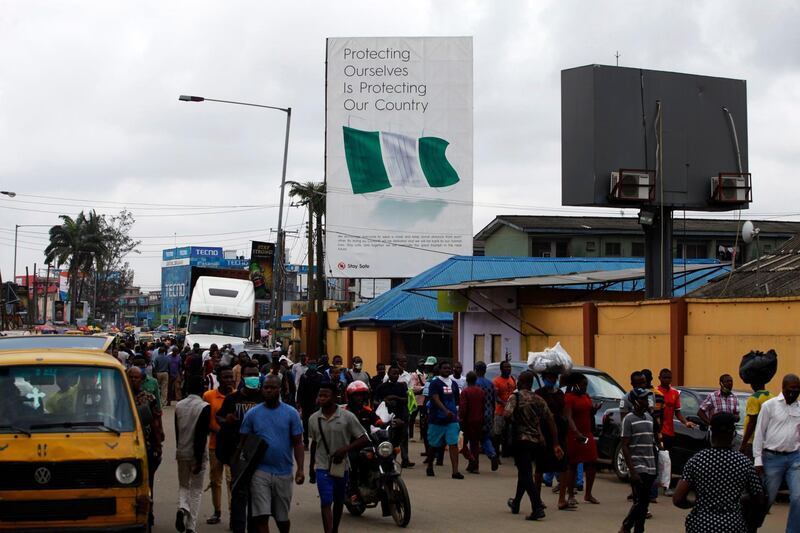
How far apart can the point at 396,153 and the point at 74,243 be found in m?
49.6

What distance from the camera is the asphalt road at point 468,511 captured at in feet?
42.1

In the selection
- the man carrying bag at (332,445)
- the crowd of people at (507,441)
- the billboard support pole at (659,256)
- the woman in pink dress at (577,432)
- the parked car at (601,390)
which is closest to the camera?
the crowd of people at (507,441)

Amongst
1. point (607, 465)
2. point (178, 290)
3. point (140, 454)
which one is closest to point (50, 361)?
point (140, 454)

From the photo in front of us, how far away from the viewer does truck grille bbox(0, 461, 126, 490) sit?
9.15 metres

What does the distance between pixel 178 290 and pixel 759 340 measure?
6000 inches

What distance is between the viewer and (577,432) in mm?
14367

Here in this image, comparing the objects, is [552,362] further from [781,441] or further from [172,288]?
[172,288]

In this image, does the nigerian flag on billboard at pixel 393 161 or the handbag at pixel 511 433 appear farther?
the nigerian flag on billboard at pixel 393 161

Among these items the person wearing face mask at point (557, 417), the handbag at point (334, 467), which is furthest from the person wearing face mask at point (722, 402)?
the handbag at point (334, 467)

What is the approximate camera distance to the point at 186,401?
11859 millimetres

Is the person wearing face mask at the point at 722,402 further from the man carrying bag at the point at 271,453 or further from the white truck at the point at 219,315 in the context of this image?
the white truck at the point at 219,315

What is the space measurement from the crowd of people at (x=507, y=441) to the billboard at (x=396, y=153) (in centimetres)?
2964

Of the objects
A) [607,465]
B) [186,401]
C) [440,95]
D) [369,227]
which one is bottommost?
[607,465]

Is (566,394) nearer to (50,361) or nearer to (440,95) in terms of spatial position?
(50,361)
